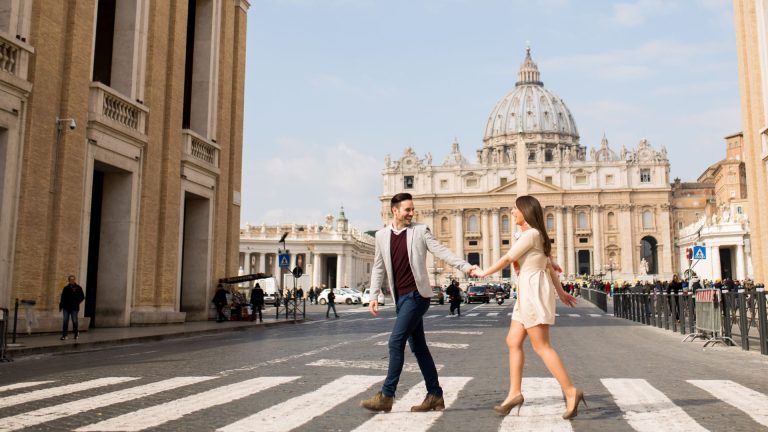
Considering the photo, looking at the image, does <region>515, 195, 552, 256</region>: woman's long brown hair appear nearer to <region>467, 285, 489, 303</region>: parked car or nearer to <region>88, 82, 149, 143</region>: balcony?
<region>88, 82, 149, 143</region>: balcony

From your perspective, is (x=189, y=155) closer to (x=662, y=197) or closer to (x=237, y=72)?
(x=237, y=72)

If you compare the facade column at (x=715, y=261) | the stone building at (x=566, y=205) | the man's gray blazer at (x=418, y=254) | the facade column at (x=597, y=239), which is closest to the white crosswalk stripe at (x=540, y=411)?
the man's gray blazer at (x=418, y=254)

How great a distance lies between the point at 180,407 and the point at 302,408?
1.07m

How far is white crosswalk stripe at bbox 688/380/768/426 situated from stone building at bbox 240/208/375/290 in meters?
80.7

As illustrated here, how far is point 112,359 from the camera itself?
1075 cm

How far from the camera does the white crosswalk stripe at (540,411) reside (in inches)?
205

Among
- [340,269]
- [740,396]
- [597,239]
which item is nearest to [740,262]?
[340,269]

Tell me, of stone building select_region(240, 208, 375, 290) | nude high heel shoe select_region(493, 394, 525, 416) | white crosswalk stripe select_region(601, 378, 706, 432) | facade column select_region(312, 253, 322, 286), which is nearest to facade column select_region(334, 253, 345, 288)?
stone building select_region(240, 208, 375, 290)

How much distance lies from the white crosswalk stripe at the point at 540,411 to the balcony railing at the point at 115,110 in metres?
13.5

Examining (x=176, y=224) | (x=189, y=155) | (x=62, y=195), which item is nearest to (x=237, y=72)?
(x=189, y=155)

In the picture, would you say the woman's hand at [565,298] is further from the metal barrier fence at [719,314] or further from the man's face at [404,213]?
the metal barrier fence at [719,314]

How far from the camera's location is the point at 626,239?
378ft

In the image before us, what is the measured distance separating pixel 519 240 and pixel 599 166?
119 metres

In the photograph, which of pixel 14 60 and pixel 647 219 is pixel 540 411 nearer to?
pixel 14 60
